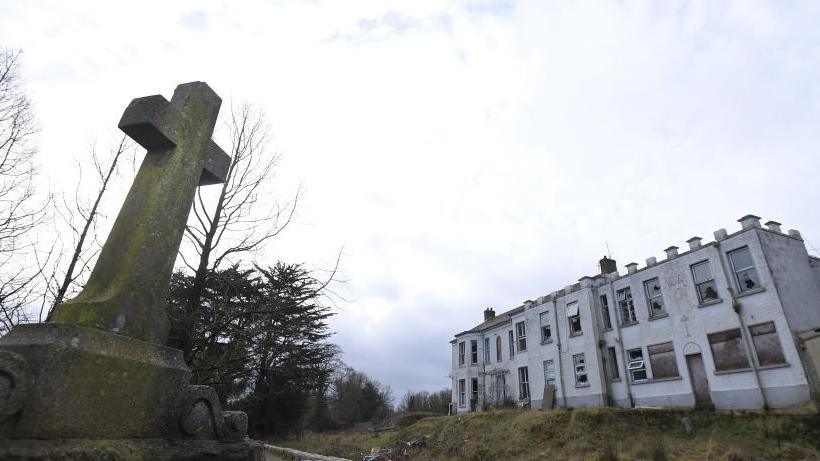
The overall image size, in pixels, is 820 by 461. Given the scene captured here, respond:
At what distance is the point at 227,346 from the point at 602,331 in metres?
23.3

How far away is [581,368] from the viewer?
2689cm

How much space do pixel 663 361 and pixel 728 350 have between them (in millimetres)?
3517

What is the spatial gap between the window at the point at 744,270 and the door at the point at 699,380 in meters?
4.05

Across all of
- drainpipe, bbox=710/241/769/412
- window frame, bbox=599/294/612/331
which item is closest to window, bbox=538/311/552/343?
window frame, bbox=599/294/612/331

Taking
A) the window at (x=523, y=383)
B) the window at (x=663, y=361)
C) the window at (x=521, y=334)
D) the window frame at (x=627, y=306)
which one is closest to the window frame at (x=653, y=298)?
the window frame at (x=627, y=306)

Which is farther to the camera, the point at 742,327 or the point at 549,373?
the point at 549,373

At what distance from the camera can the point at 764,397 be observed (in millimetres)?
18000

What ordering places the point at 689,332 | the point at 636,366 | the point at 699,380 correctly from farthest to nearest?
the point at 636,366 < the point at 689,332 < the point at 699,380

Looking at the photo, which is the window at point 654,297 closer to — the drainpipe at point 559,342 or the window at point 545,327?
the drainpipe at point 559,342

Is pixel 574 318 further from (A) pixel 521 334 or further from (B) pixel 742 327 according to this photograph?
(B) pixel 742 327

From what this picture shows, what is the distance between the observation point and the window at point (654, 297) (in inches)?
928

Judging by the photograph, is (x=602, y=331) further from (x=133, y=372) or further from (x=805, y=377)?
(x=133, y=372)

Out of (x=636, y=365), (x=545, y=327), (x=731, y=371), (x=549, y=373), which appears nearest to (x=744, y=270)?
(x=731, y=371)

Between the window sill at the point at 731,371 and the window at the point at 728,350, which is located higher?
the window at the point at 728,350
